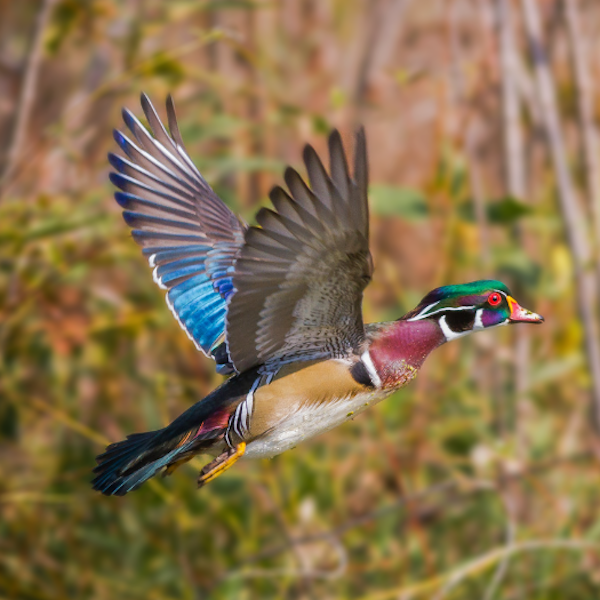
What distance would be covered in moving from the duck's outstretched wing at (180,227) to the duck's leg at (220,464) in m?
0.17

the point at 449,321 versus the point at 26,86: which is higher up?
the point at 26,86

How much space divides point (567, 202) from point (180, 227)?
3.57ft

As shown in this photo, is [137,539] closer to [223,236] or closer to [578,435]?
[223,236]

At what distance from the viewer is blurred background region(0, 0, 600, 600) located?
222 centimetres

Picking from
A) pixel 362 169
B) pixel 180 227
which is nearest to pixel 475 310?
pixel 362 169

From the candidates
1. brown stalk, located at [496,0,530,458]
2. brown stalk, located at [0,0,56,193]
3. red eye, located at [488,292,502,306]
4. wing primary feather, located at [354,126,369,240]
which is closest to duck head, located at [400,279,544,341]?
red eye, located at [488,292,502,306]

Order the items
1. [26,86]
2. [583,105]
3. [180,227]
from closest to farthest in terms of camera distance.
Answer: [180,227], [26,86], [583,105]

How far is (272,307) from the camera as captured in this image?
1.17 meters

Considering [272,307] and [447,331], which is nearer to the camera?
[272,307]

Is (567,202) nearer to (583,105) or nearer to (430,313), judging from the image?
(583,105)

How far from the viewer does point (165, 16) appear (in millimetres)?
2311

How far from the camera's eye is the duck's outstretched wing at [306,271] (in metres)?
1.04

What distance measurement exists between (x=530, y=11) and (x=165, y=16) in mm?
836

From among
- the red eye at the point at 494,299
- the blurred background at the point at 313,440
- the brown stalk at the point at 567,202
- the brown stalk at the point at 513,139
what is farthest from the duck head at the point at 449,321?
the brown stalk at the point at 513,139
